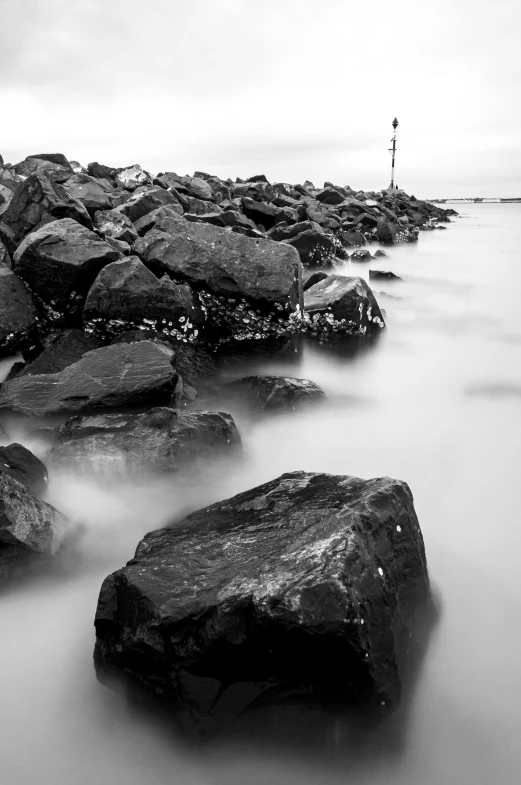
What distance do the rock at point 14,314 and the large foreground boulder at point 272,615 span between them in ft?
12.5

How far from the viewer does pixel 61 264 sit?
5.29 metres

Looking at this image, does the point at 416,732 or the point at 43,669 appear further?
the point at 43,669

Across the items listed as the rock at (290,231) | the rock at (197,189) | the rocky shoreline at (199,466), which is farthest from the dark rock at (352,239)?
the rocky shoreline at (199,466)

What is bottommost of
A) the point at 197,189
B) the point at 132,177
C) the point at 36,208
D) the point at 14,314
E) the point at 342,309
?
the point at 342,309

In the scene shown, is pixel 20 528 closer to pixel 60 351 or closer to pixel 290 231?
pixel 60 351

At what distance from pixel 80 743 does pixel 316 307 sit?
17.2 ft

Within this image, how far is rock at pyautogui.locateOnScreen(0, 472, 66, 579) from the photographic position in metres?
2.29

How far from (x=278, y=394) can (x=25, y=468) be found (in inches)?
78.4

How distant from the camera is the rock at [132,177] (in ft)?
58.6

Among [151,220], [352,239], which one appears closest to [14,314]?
[151,220]

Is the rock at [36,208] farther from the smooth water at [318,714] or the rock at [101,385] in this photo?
the smooth water at [318,714]

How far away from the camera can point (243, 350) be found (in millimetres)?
5828

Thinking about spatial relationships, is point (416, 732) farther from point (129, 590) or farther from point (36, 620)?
point (36, 620)

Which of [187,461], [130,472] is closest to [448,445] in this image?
[187,461]
